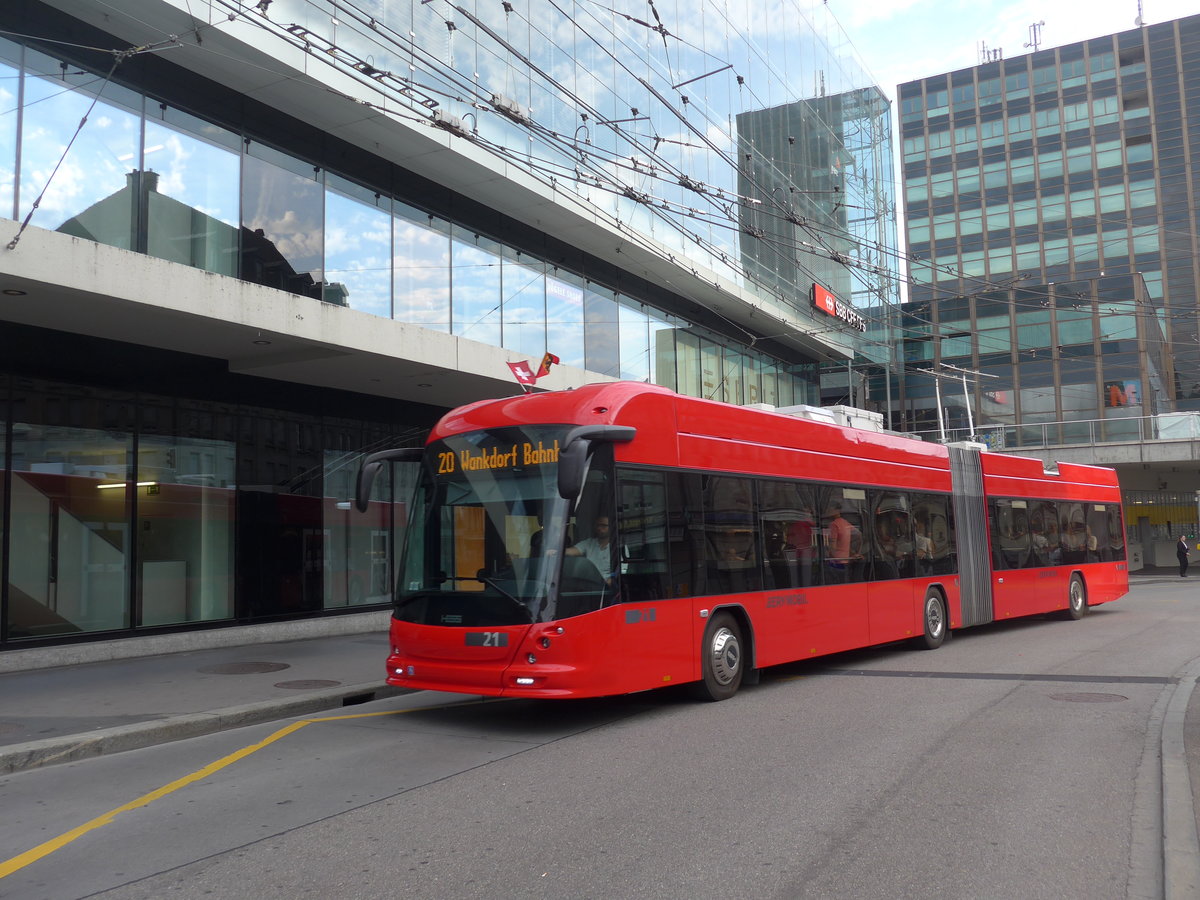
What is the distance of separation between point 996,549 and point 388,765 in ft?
42.0

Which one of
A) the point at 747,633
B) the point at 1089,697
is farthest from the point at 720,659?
the point at 1089,697

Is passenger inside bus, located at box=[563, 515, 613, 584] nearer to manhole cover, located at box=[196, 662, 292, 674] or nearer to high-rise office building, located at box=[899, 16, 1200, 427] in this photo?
manhole cover, located at box=[196, 662, 292, 674]

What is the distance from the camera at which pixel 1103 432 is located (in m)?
37.9

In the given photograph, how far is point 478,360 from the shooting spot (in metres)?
16.1

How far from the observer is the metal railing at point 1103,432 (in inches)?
1435

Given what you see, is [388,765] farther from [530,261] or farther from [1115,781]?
[530,261]

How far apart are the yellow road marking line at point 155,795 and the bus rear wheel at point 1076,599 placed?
1474 centimetres

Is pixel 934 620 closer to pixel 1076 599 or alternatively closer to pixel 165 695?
pixel 1076 599

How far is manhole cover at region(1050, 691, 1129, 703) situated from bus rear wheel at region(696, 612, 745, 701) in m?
3.20

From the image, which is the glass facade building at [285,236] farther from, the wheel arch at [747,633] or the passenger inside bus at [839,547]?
the wheel arch at [747,633]

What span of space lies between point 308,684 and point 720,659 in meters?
4.84

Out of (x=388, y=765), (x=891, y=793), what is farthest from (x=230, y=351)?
(x=891, y=793)

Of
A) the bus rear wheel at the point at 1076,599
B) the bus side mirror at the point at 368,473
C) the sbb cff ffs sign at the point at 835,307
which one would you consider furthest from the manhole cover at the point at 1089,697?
the sbb cff ffs sign at the point at 835,307

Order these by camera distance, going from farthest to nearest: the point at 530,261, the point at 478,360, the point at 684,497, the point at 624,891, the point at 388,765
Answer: the point at 530,261
the point at 478,360
the point at 684,497
the point at 388,765
the point at 624,891
